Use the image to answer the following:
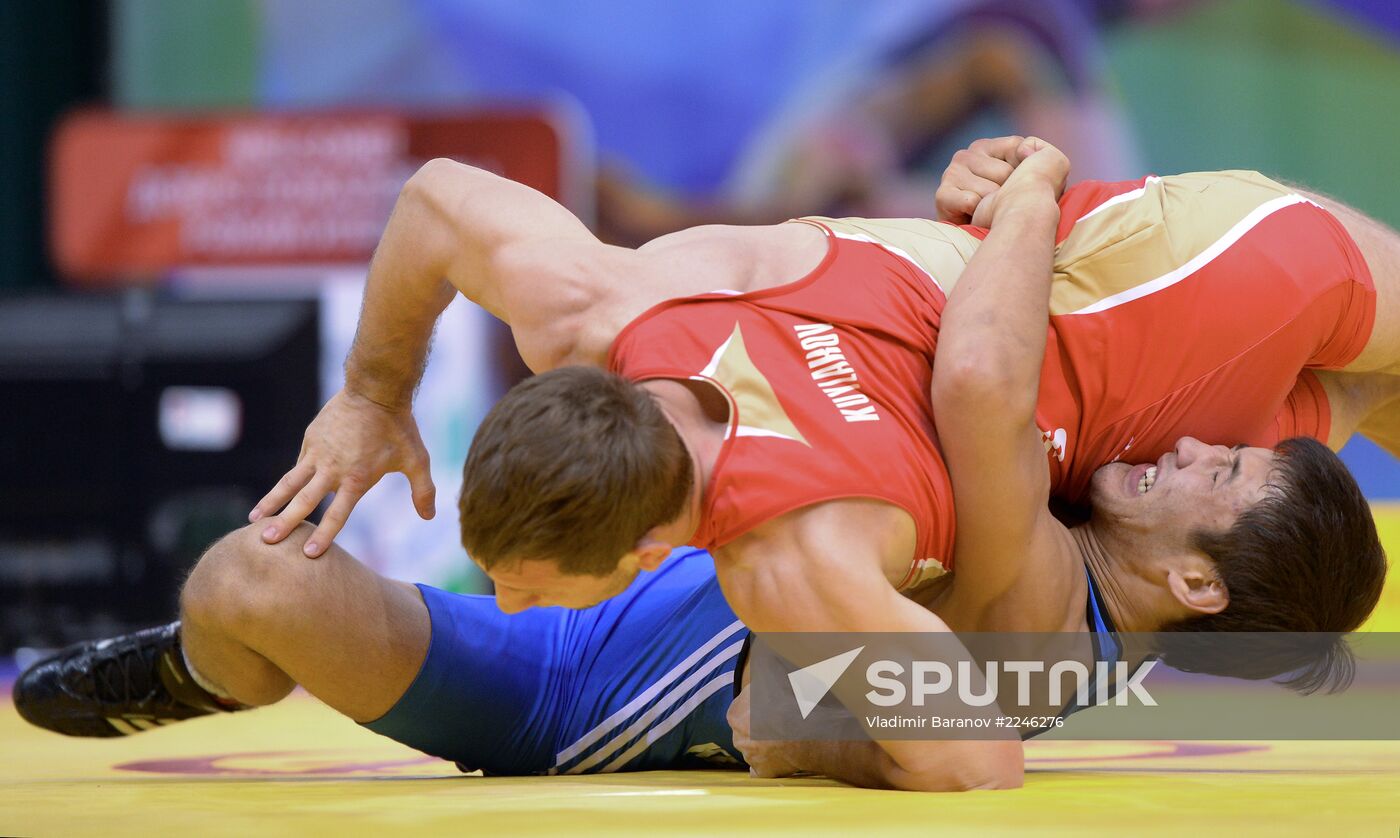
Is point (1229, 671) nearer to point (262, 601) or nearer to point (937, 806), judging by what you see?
point (937, 806)

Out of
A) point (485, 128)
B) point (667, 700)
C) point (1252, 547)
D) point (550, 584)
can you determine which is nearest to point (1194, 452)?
point (1252, 547)

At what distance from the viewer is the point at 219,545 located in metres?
2.43

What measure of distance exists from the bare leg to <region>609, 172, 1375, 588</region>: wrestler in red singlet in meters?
0.60

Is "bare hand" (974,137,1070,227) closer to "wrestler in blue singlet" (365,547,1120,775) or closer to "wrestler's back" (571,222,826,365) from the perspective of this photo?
"wrestler's back" (571,222,826,365)

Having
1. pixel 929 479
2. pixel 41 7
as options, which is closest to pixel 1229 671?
pixel 929 479

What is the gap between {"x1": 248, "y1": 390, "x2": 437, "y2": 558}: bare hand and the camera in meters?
2.44

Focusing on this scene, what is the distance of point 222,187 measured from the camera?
6.54 metres

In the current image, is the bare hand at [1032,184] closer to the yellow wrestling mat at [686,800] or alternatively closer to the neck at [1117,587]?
the neck at [1117,587]

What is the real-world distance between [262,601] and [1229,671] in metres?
1.59

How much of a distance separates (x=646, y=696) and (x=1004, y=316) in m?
0.92

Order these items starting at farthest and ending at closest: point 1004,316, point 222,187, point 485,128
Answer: point 222,187 → point 485,128 → point 1004,316

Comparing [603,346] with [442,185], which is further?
[442,185]

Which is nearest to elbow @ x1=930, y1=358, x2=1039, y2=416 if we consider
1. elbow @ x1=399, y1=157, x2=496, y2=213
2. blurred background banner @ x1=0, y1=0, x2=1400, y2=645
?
elbow @ x1=399, y1=157, x2=496, y2=213

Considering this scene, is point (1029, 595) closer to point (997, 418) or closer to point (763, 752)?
point (997, 418)
